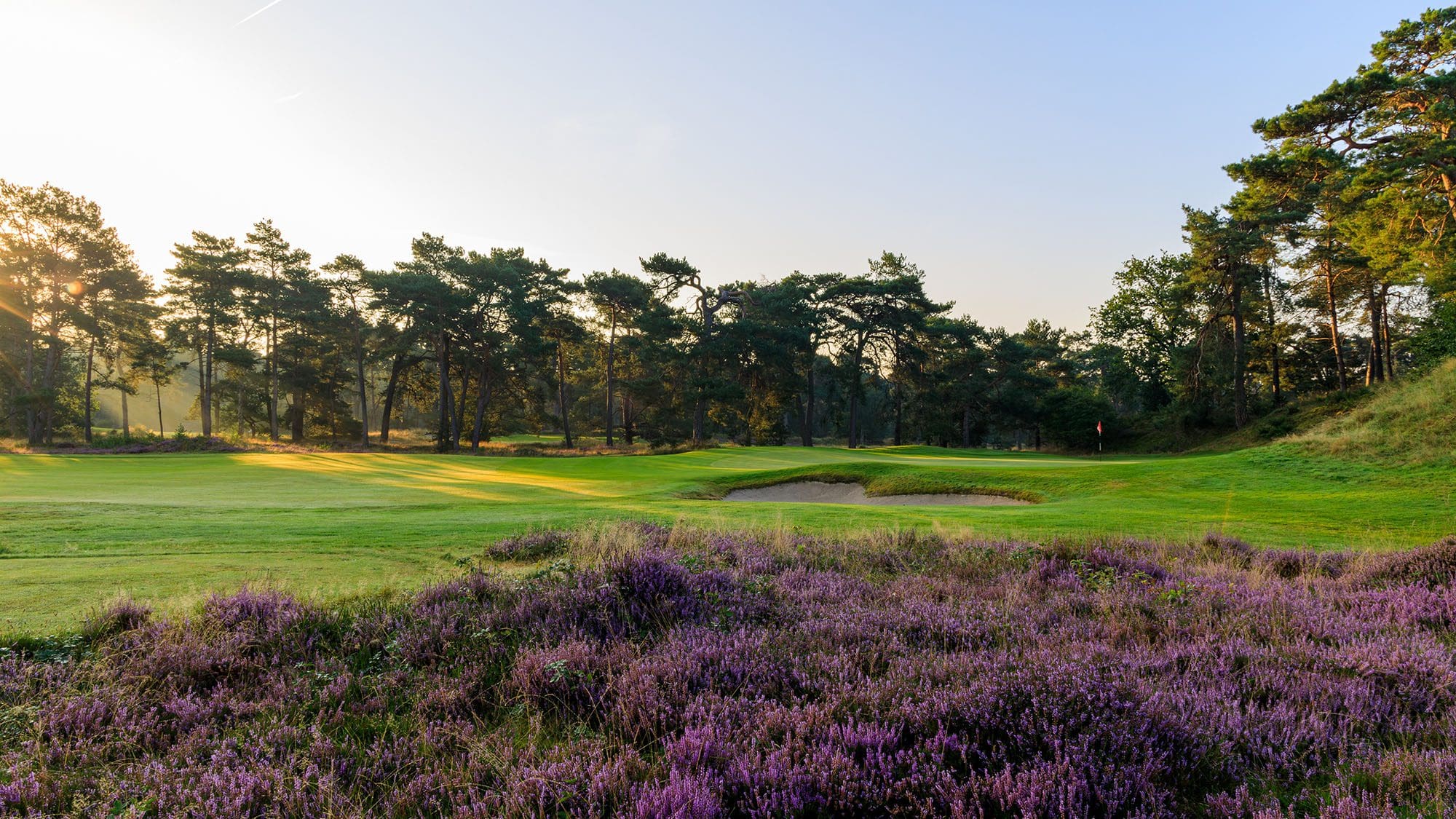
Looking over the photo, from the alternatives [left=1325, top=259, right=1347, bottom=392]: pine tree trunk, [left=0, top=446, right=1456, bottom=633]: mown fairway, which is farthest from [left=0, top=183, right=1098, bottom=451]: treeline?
[left=0, top=446, right=1456, bottom=633]: mown fairway

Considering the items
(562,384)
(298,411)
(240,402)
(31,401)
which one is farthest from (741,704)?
(240,402)

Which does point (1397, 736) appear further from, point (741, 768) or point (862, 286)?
point (862, 286)

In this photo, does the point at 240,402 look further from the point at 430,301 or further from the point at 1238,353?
the point at 1238,353

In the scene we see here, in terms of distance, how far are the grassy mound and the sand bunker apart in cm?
1057

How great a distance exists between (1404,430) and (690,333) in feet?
122

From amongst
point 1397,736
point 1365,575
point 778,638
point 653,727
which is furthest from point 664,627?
point 1365,575

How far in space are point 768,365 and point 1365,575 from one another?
4186 centimetres

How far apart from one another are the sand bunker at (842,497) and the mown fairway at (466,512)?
56 centimetres

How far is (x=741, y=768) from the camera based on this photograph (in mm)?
2744

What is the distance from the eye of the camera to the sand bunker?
723 inches

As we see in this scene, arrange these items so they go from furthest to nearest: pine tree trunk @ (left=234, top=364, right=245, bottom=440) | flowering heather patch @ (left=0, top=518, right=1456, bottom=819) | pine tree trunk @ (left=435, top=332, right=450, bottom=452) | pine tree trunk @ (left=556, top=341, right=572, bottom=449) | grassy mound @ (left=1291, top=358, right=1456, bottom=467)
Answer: pine tree trunk @ (left=234, top=364, right=245, bottom=440), pine tree trunk @ (left=556, top=341, right=572, bottom=449), pine tree trunk @ (left=435, top=332, right=450, bottom=452), grassy mound @ (left=1291, top=358, right=1456, bottom=467), flowering heather patch @ (left=0, top=518, right=1456, bottom=819)

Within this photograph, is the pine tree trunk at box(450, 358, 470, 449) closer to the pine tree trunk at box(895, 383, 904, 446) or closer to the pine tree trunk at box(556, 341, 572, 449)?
the pine tree trunk at box(556, 341, 572, 449)

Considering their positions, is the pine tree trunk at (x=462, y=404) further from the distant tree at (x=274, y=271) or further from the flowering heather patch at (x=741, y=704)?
the flowering heather patch at (x=741, y=704)

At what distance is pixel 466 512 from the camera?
45.7 ft
